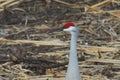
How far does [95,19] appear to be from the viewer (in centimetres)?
1041

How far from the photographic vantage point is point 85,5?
1133 cm

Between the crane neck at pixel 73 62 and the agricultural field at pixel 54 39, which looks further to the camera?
the agricultural field at pixel 54 39

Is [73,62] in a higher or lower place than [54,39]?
higher

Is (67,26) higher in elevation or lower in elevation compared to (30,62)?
higher

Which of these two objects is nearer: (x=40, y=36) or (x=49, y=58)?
(x=49, y=58)

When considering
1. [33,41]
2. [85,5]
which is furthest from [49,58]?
[85,5]

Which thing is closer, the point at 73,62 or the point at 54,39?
the point at 73,62

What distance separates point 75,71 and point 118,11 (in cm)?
503

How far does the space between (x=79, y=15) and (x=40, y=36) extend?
1574mm

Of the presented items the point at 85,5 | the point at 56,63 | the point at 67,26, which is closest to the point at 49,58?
the point at 56,63

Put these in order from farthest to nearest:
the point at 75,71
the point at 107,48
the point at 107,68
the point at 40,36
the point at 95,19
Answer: the point at 95,19 < the point at 40,36 < the point at 107,48 < the point at 107,68 < the point at 75,71

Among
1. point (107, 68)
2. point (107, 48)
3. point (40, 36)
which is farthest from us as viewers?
point (40, 36)

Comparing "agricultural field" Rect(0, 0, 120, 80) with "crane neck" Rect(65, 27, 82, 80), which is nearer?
"crane neck" Rect(65, 27, 82, 80)

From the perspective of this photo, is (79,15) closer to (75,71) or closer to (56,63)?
(56,63)
